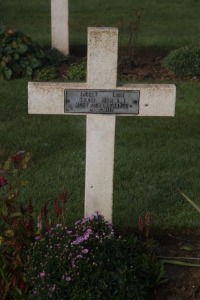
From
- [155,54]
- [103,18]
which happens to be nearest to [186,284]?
[155,54]

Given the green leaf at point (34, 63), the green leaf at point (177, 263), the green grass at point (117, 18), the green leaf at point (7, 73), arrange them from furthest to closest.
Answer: the green grass at point (117, 18)
the green leaf at point (34, 63)
the green leaf at point (7, 73)
the green leaf at point (177, 263)

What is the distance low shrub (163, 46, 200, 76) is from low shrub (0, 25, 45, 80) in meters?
1.61

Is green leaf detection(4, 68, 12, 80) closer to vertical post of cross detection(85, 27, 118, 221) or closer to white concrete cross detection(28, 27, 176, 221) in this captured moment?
white concrete cross detection(28, 27, 176, 221)

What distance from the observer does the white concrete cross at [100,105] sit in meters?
4.64

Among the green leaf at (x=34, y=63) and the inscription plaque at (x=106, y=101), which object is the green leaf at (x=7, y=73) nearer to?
the green leaf at (x=34, y=63)

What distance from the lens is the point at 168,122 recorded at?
8.01 m

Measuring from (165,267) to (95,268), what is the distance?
2.22ft

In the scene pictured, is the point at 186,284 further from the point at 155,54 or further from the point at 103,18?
the point at 103,18

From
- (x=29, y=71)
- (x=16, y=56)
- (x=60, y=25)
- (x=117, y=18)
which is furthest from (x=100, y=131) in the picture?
(x=117, y=18)

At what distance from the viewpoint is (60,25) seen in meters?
10.8

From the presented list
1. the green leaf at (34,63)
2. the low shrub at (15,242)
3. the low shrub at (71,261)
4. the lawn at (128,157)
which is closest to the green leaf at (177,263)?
the low shrub at (71,261)

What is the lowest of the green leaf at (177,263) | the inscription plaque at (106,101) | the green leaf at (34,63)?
the green leaf at (177,263)

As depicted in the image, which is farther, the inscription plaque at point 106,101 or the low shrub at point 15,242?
the inscription plaque at point 106,101

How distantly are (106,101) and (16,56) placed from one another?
213 inches
